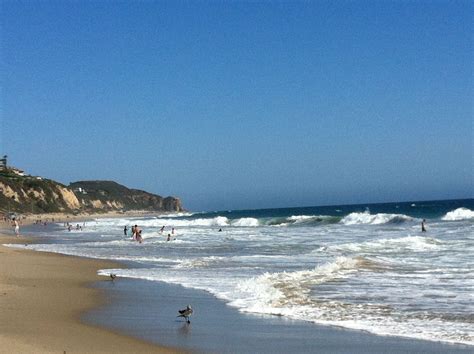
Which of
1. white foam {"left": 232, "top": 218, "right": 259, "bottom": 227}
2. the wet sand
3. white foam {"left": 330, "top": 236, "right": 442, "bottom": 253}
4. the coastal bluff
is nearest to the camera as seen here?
the wet sand

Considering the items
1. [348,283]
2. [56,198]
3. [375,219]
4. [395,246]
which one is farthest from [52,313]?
[56,198]

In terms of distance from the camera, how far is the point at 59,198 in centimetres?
11819

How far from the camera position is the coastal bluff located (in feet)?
341

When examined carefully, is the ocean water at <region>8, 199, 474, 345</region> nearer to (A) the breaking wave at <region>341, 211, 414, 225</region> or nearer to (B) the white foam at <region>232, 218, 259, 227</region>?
(A) the breaking wave at <region>341, 211, 414, 225</region>

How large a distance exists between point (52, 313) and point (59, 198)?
364 feet

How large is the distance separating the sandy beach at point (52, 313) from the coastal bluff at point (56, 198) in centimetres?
8320

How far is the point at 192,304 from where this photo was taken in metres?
12.8

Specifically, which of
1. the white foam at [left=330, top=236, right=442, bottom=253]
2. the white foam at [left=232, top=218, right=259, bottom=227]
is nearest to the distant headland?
the white foam at [left=232, top=218, right=259, bottom=227]

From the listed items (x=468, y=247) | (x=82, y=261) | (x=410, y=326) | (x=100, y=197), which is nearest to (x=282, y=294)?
(x=410, y=326)

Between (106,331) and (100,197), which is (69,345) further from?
(100,197)

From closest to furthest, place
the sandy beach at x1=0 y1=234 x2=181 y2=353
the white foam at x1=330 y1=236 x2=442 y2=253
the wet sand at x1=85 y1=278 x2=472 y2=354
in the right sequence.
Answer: the sandy beach at x1=0 y1=234 x2=181 y2=353 → the wet sand at x1=85 y1=278 x2=472 y2=354 → the white foam at x1=330 y1=236 x2=442 y2=253

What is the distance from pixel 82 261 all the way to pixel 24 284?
27.4 ft

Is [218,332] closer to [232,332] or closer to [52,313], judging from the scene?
[232,332]

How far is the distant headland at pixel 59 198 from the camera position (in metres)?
104
